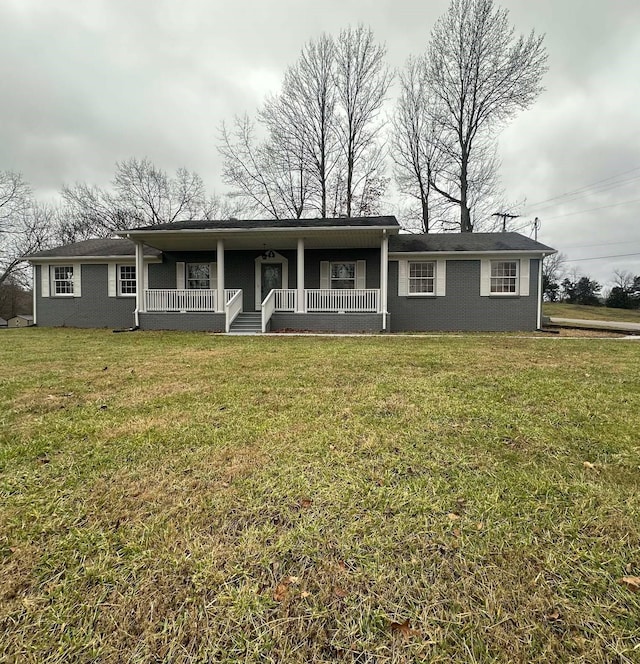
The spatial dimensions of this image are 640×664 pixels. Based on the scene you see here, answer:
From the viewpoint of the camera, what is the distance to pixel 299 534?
175 centimetres

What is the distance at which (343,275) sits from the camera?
14.0 metres

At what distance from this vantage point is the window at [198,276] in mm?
14531

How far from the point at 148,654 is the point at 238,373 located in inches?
164

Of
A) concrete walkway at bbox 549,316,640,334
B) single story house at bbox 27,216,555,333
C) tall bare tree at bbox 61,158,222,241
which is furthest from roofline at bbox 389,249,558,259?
tall bare tree at bbox 61,158,222,241

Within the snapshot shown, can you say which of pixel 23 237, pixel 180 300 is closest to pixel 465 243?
pixel 180 300

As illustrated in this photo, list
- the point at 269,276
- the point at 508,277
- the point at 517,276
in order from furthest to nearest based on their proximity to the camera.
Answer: the point at 269,276
the point at 508,277
the point at 517,276

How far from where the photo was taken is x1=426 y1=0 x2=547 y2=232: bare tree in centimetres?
1856

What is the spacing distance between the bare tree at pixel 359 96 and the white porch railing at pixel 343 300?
1067cm

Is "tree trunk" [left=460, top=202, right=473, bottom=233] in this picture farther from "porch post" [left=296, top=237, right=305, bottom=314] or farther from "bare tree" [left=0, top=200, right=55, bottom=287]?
"bare tree" [left=0, top=200, right=55, bottom=287]

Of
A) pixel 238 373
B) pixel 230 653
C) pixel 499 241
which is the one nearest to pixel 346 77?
pixel 499 241

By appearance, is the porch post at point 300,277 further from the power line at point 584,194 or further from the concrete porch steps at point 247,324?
the power line at point 584,194

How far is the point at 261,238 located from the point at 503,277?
9361 mm

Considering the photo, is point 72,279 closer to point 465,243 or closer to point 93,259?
point 93,259

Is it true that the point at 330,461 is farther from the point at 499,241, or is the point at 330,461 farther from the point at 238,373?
the point at 499,241
